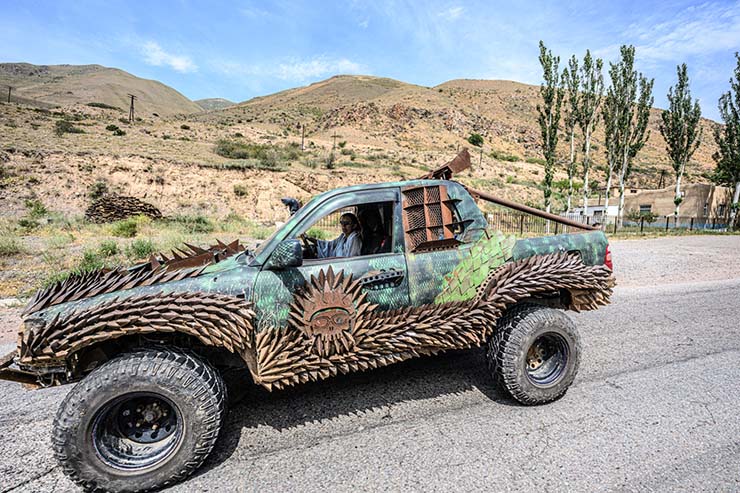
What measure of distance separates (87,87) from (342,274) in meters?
151

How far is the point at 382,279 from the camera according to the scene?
2.93 meters

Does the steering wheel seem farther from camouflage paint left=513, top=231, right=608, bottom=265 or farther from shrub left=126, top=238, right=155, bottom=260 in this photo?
shrub left=126, top=238, right=155, bottom=260

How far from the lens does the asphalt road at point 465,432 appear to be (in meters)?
2.40

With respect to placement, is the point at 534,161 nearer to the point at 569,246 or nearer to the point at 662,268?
the point at 662,268

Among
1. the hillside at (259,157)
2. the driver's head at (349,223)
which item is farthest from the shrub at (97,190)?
the driver's head at (349,223)

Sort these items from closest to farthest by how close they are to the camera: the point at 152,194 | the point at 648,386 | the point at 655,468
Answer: the point at 655,468, the point at 648,386, the point at 152,194

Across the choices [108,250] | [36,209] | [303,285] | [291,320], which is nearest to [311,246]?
[303,285]

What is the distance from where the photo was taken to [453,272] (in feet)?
10.3

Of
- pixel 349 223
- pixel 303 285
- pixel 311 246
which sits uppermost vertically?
pixel 349 223

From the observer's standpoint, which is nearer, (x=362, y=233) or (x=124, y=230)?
(x=362, y=233)

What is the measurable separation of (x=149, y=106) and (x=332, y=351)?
14803 centimetres

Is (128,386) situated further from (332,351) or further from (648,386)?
(648,386)

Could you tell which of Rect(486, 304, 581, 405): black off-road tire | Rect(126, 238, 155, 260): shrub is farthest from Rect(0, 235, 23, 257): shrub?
Rect(486, 304, 581, 405): black off-road tire

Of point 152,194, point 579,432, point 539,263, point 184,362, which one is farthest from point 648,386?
point 152,194
